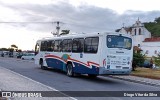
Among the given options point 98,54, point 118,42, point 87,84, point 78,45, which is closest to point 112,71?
point 98,54

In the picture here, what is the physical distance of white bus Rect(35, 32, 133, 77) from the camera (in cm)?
2019

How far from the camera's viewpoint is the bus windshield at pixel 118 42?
20433mm

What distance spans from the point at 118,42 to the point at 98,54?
1587mm

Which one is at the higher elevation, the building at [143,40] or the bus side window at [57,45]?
the building at [143,40]

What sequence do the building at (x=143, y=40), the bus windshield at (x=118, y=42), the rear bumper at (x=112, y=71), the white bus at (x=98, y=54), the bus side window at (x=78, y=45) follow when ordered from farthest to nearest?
the building at (x=143, y=40) → the bus side window at (x=78, y=45) → the bus windshield at (x=118, y=42) → the white bus at (x=98, y=54) → the rear bumper at (x=112, y=71)

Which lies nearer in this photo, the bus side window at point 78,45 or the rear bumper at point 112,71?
the rear bumper at point 112,71

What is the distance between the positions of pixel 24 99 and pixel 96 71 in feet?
28.3

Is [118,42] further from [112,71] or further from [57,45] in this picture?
[57,45]

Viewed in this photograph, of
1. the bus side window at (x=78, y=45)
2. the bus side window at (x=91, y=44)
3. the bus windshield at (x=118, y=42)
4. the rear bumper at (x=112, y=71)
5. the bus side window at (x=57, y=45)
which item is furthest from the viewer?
the bus side window at (x=57, y=45)

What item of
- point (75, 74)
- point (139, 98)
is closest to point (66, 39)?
point (75, 74)

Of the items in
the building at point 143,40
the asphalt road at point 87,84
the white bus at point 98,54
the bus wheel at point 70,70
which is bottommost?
the asphalt road at point 87,84

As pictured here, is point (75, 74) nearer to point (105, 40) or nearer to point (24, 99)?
point (105, 40)

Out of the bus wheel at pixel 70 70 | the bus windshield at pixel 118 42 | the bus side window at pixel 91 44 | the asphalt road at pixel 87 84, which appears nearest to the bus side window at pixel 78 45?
the bus side window at pixel 91 44

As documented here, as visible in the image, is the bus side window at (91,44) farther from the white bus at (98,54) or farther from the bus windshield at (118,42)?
the bus windshield at (118,42)
